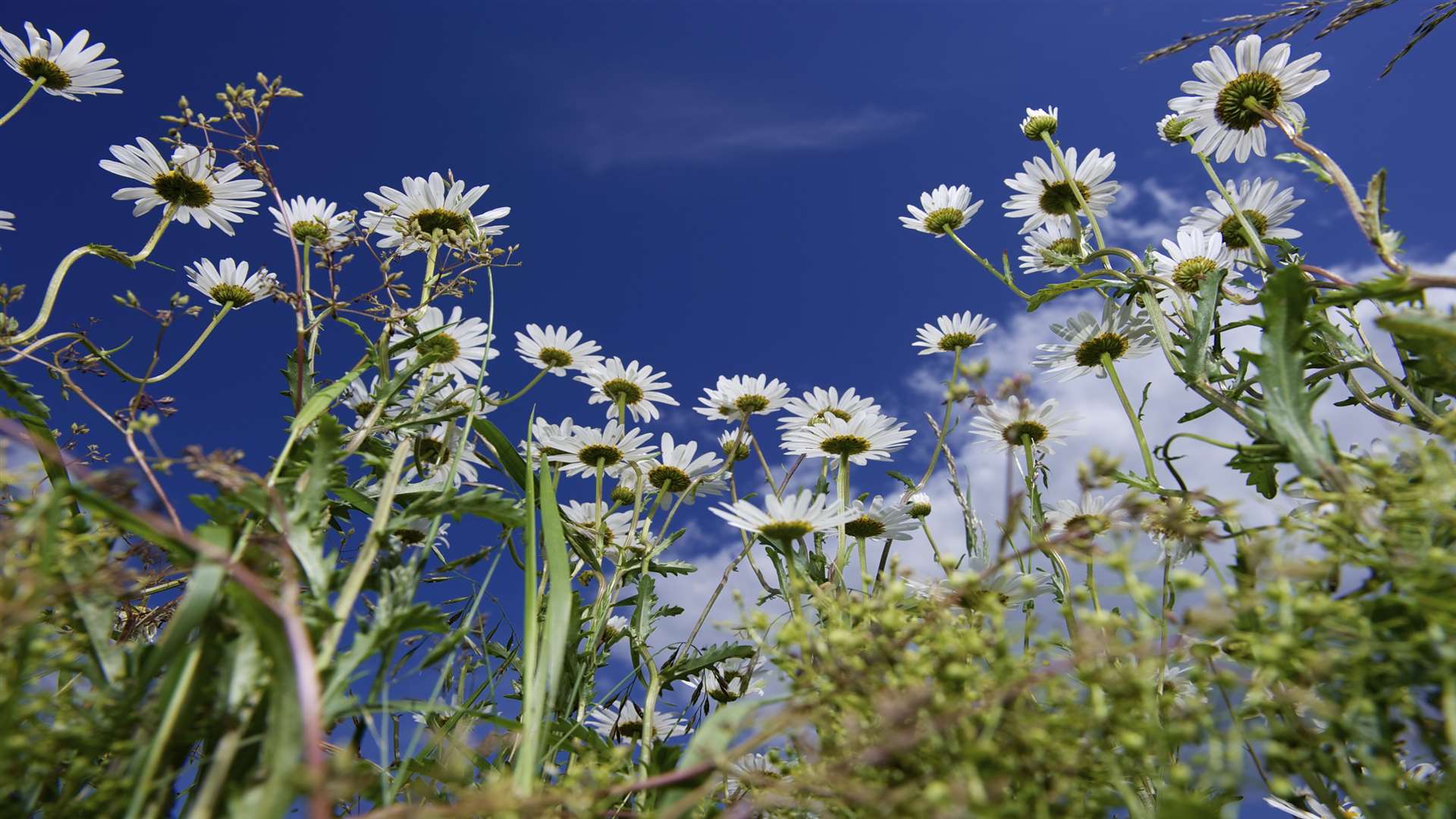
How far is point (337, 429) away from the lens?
0.79 m

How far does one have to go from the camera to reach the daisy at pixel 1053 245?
5.93ft

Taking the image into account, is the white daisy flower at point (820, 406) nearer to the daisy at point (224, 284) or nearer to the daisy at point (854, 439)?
the daisy at point (854, 439)

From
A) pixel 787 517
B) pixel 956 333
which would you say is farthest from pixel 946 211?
pixel 787 517

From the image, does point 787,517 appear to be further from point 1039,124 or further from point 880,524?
point 1039,124

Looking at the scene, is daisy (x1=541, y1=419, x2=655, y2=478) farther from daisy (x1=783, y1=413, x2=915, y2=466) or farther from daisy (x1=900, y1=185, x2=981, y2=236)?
daisy (x1=900, y1=185, x2=981, y2=236)

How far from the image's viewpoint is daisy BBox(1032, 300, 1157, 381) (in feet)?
5.38

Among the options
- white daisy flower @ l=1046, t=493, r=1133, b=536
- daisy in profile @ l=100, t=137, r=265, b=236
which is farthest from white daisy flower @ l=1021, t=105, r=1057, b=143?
daisy in profile @ l=100, t=137, r=265, b=236

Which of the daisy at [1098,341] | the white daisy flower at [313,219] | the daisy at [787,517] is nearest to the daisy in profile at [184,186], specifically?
the white daisy flower at [313,219]

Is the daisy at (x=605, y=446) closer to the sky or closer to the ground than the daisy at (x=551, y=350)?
closer to the ground

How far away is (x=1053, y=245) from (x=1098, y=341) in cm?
34

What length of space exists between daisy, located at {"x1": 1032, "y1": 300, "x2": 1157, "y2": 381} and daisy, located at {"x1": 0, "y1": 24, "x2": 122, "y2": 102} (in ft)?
6.20

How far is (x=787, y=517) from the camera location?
113 cm

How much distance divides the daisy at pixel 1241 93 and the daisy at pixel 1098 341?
0.32 m

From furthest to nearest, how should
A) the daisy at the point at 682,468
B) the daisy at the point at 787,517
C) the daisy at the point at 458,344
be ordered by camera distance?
the daisy at the point at 682,468 < the daisy at the point at 458,344 < the daisy at the point at 787,517
